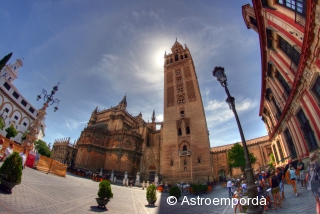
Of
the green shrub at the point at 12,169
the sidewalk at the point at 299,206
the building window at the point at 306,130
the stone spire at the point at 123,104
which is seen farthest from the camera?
the stone spire at the point at 123,104

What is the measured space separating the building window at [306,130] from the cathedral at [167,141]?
13.9 metres

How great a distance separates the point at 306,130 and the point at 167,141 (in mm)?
18836

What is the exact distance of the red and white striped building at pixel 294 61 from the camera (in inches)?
297

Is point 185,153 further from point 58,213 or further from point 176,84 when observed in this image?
point 58,213

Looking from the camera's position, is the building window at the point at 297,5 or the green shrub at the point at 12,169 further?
the building window at the point at 297,5

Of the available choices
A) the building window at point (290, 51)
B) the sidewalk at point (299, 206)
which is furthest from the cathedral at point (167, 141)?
the sidewalk at point (299, 206)

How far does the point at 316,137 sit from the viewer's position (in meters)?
8.89

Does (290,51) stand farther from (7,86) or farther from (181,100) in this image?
(7,86)

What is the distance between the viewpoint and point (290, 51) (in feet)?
34.0

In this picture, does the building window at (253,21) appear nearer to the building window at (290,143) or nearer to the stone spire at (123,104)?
the building window at (290,143)

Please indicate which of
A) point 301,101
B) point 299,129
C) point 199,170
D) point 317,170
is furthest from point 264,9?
point 199,170

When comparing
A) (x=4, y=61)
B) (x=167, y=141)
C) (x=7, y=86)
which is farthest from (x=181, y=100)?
(x=7, y=86)

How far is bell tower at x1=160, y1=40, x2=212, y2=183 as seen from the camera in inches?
902

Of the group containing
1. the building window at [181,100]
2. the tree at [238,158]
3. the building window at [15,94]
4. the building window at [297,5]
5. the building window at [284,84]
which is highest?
the building window at [15,94]
